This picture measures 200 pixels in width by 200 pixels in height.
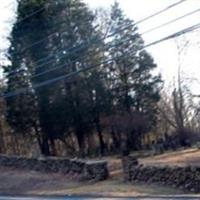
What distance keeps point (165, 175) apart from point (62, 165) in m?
8.19

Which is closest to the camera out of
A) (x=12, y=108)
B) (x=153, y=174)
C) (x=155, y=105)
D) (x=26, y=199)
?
(x=26, y=199)

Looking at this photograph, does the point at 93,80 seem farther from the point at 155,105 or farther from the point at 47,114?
the point at 155,105

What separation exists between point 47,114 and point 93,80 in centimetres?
495

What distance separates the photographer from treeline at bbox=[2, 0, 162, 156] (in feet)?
156

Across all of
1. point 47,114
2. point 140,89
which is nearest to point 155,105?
point 140,89

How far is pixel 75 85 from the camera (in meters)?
50.3

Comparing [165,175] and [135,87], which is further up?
[135,87]

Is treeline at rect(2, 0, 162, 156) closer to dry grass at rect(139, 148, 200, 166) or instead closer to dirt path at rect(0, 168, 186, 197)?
dry grass at rect(139, 148, 200, 166)

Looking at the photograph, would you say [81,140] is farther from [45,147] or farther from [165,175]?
[165,175]

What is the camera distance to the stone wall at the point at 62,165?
28.0 m

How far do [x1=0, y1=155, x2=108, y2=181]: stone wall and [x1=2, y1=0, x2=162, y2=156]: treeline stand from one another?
11091 mm

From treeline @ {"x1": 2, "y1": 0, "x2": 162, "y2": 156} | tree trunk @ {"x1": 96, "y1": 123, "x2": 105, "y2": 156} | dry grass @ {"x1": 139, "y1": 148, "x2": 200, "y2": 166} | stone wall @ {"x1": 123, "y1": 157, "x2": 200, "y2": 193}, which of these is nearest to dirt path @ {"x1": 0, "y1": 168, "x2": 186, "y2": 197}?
stone wall @ {"x1": 123, "y1": 157, "x2": 200, "y2": 193}

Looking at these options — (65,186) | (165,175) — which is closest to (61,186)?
(65,186)

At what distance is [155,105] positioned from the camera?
56312 mm
